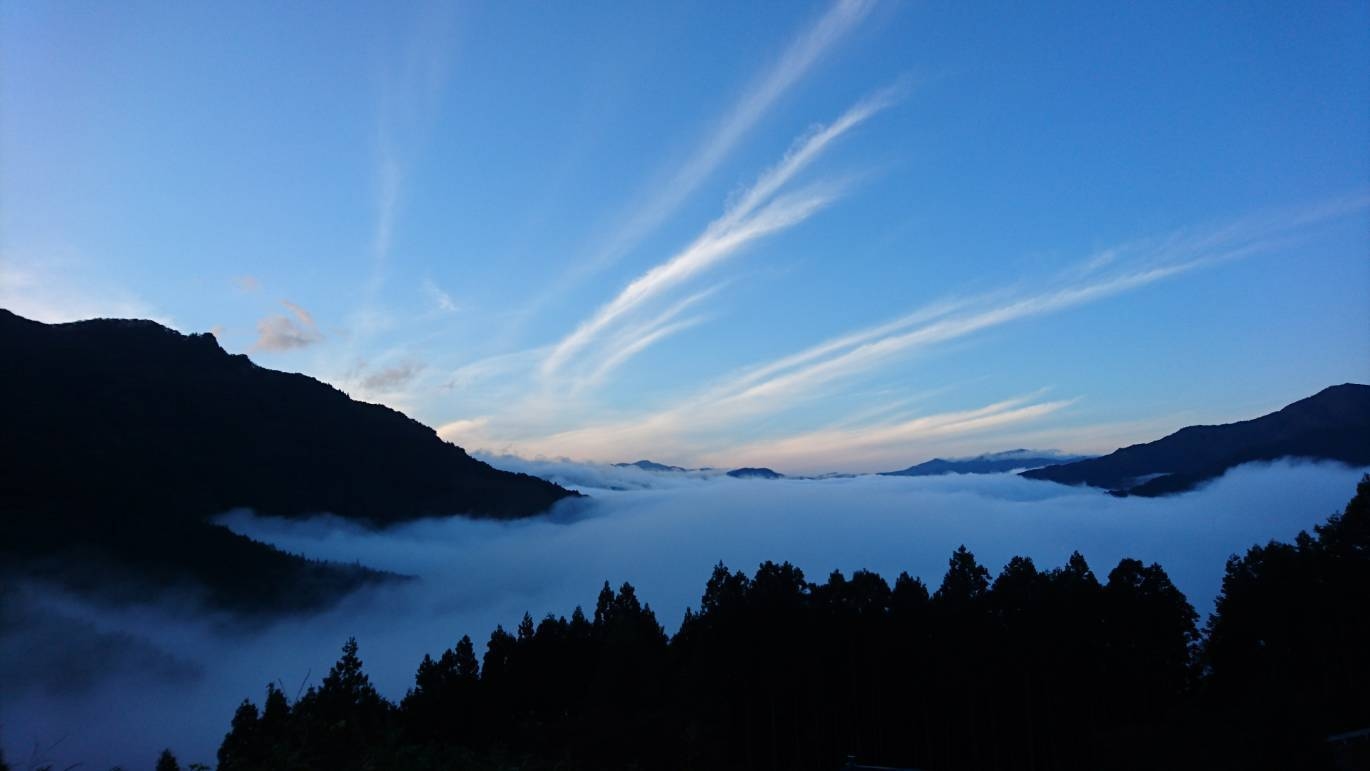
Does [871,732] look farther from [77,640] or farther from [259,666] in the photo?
[77,640]

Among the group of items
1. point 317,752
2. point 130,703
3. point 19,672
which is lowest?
point 130,703

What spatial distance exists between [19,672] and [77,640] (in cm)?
Result: 1608

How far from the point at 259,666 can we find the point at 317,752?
213 m

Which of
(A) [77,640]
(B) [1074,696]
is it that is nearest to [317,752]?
(B) [1074,696]

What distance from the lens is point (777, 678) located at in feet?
140

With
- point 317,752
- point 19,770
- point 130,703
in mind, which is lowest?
point 130,703

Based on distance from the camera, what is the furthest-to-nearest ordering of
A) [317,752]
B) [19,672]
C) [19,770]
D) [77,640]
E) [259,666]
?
[259,666] < [77,640] < [19,672] < [317,752] < [19,770]

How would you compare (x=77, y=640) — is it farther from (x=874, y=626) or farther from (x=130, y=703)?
(x=874, y=626)

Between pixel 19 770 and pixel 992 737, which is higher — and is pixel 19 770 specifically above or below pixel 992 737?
above

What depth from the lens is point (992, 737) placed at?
3966 cm

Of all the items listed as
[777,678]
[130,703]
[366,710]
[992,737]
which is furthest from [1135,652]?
[130,703]

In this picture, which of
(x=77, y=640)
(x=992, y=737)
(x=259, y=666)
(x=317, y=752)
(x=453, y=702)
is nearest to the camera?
(x=317, y=752)

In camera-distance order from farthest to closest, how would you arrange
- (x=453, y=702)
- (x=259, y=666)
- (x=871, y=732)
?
(x=259, y=666), (x=453, y=702), (x=871, y=732)

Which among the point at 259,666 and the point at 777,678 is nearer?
the point at 777,678
